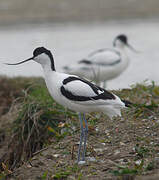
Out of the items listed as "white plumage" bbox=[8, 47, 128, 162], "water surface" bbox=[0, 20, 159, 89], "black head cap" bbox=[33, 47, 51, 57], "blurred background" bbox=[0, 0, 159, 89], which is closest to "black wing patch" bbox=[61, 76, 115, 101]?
"white plumage" bbox=[8, 47, 128, 162]

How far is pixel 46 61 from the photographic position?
398 centimetres

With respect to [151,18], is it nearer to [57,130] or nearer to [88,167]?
[57,130]

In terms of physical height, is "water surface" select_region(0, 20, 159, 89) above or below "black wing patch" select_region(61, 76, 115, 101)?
above

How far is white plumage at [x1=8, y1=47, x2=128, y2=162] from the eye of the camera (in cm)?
384

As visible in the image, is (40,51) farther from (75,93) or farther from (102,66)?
(102,66)

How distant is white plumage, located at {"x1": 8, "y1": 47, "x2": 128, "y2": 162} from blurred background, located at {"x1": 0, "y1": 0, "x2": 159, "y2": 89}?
7.27m

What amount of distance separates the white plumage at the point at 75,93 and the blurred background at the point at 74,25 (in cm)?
727

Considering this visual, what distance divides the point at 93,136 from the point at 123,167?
908 millimetres

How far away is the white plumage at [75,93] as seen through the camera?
384 centimetres

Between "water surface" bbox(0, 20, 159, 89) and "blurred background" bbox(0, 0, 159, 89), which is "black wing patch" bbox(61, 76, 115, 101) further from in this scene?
"blurred background" bbox(0, 0, 159, 89)

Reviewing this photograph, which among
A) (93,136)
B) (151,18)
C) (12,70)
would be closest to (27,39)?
(12,70)

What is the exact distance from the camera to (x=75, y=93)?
383cm

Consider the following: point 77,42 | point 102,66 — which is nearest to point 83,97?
point 102,66

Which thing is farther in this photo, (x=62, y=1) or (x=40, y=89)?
(x=62, y=1)
